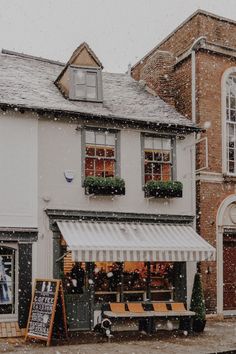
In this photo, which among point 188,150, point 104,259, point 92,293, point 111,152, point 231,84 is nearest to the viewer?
point 104,259

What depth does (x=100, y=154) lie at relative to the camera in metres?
18.0

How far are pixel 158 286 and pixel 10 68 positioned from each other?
345 inches

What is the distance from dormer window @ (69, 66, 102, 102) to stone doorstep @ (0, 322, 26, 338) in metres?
7.19

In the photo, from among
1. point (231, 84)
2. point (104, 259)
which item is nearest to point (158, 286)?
point (104, 259)

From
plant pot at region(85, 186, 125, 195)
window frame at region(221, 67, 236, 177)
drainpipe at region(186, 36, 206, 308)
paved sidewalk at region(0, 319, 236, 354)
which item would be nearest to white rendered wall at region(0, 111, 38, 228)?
plant pot at region(85, 186, 125, 195)

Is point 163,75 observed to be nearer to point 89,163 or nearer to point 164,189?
point 164,189

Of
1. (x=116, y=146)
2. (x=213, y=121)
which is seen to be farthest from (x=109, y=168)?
(x=213, y=121)

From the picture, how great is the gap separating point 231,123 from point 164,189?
4.14 metres

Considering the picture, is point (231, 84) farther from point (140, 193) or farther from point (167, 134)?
point (140, 193)

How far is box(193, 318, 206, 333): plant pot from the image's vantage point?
1647 cm

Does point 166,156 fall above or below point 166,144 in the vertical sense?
below

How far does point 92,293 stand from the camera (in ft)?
56.1

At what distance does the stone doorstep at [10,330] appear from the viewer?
15.5 meters

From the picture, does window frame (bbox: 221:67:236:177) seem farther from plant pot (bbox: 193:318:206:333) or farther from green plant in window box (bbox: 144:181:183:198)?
plant pot (bbox: 193:318:206:333)
